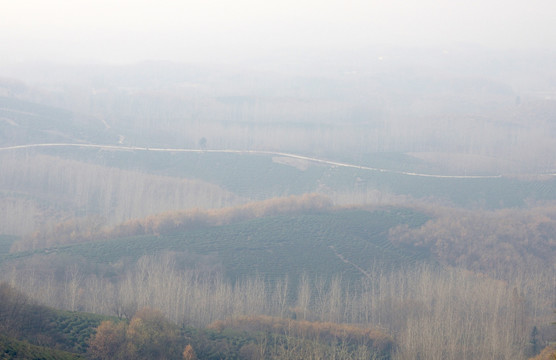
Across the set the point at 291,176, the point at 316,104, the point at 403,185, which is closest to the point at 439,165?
the point at 403,185

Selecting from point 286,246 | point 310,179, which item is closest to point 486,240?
point 286,246

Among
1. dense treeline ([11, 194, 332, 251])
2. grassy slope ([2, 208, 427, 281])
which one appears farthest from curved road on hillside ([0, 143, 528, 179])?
dense treeline ([11, 194, 332, 251])

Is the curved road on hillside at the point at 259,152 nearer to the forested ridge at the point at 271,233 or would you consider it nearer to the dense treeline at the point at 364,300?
the forested ridge at the point at 271,233

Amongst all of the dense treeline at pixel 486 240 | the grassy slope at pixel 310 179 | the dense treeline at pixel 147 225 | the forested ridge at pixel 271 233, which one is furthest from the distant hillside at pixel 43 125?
the dense treeline at pixel 486 240

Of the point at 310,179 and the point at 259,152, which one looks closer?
the point at 310,179

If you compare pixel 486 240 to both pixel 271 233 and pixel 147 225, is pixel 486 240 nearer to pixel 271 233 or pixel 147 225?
pixel 271 233

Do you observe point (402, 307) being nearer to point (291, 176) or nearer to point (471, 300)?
point (471, 300)

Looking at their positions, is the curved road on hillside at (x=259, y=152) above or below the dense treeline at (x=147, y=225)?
above
